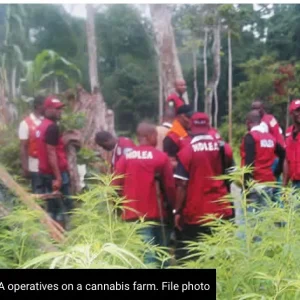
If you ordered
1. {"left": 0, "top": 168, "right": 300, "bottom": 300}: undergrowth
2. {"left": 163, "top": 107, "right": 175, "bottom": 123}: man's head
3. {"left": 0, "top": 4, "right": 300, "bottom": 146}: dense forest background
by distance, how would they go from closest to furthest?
{"left": 0, "top": 168, "right": 300, "bottom": 300}: undergrowth, {"left": 0, "top": 4, "right": 300, "bottom": 146}: dense forest background, {"left": 163, "top": 107, "right": 175, "bottom": 123}: man's head

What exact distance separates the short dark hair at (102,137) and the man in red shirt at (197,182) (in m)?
0.25

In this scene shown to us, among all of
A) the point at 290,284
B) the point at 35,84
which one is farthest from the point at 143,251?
the point at 35,84

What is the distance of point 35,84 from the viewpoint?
2391 mm

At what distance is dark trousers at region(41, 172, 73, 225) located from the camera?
2409 mm

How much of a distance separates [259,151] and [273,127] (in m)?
0.10

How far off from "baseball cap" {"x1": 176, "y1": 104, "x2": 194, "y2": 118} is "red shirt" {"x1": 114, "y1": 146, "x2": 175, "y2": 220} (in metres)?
0.16

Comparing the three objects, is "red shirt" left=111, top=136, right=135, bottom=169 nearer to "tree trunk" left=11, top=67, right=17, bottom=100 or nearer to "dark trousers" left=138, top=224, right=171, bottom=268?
"dark trousers" left=138, top=224, right=171, bottom=268

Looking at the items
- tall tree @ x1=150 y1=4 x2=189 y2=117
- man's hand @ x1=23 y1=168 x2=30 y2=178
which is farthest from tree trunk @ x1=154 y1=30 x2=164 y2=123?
man's hand @ x1=23 y1=168 x2=30 y2=178

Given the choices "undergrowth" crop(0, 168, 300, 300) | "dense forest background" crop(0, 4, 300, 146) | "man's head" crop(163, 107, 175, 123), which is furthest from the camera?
"man's head" crop(163, 107, 175, 123)

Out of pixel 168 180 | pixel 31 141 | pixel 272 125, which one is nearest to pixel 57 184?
pixel 31 141

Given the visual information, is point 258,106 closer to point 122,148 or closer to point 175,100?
point 175,100

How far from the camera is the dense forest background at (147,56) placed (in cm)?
237

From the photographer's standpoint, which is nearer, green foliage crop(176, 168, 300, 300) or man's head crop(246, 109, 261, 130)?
green foliage crop(176, 168, 300, 300)

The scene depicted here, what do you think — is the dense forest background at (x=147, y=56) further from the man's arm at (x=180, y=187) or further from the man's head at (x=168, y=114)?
the man's arm at (x=180, y=187)
